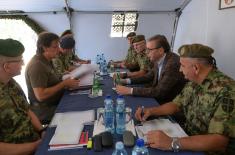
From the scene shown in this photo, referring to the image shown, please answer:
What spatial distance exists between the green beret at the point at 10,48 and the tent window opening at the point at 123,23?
3653 mm

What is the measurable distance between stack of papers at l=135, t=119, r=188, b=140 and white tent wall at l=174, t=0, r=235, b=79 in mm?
1304

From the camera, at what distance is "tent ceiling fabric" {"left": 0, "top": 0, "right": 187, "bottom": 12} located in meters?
4.58

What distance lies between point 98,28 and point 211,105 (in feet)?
13.1

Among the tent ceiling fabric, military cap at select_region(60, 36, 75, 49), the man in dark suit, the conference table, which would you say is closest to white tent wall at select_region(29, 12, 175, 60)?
the tent ceiling fabric

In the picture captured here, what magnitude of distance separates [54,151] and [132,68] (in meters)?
2.92

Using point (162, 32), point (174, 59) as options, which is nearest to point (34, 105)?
point (174, 59)

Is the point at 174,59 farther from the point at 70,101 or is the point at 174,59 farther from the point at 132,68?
the point at 132,68

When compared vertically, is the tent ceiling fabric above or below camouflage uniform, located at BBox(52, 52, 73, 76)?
above

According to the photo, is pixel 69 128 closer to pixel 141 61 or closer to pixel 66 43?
pixel 66 43

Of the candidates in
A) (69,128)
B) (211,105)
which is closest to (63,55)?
(69,128)

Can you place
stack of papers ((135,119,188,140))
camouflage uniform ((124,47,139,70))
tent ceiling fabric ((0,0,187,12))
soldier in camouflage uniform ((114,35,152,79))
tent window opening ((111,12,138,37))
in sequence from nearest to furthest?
stack of papers ((135,119,188,140)) < soldier in camouflage uniform ((114,35,152,79)) < camouflage uniform ((124,47,139,70)) < tent ceiling fabric ((0,0,187,12)) < tent window opening ((111,12,138,37))

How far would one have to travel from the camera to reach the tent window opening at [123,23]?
5.12 meters

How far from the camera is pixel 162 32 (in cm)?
535

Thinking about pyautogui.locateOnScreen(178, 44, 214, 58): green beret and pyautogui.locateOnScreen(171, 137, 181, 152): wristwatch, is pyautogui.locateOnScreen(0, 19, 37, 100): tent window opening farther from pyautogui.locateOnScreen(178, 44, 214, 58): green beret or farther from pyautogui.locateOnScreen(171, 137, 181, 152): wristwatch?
pyautogui.locateOnScreen(171, 137, 181, 152): wristwatch
